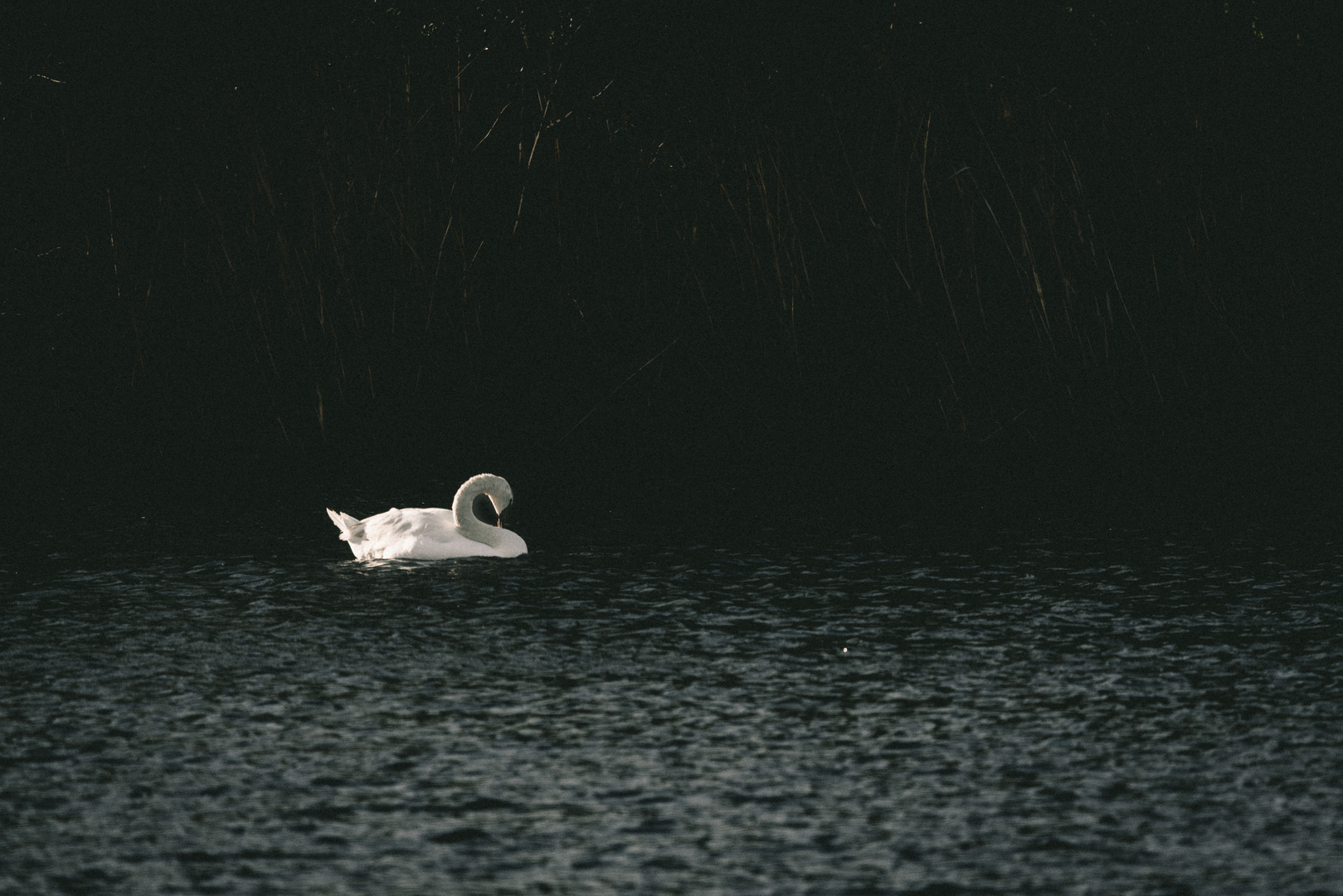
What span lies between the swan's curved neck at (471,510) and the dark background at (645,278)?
2291 mm

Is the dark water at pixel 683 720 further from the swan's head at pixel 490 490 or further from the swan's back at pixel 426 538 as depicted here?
the swan's head at pixel 490 490

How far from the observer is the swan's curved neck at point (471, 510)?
12.9 meters

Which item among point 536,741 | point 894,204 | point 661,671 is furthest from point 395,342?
point 536,741

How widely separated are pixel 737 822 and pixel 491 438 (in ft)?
38.8

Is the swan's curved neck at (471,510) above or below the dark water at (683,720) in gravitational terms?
above

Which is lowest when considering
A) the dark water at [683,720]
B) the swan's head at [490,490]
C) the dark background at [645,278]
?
the dark water at [683,720]

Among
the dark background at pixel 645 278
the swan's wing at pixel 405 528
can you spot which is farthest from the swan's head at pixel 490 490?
the dark background at pixel 645 278

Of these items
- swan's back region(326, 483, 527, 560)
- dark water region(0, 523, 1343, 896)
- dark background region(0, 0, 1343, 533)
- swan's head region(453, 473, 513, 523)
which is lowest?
dark water region(0, 523, 1343, 896)

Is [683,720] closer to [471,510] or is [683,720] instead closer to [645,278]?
[471,510]

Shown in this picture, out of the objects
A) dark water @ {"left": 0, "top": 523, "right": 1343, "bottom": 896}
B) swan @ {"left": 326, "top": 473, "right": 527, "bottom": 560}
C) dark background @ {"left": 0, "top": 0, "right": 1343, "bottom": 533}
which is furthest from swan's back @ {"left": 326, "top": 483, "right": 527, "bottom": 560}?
dark background @ {"left": 0, "top": 0, "right": 1343, "bottom": 533}

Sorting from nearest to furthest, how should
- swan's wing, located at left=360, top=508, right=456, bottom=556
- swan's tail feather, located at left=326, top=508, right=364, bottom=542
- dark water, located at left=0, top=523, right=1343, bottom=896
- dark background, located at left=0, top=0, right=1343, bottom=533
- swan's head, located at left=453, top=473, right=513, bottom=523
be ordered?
dark water, located at left=0, top=523, right=1343, bottom=896 → swan's wing, located at left=360, top=508, right=456, bottom=556 → swan's tail feather, located at left=326, top=508, right=364, bottom=542 → swan's head, located at left=453, top=473, right=513, bottom=523 → dark background, located at left=0, top=0, right=1343, bottom=533

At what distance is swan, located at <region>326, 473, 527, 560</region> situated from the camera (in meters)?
12.8

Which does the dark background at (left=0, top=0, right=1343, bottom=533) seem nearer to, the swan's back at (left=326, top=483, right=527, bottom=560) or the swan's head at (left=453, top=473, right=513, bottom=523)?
the swan's head at (left=453, top=473, right=513, bottom=523)

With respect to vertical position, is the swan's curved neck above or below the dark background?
below
